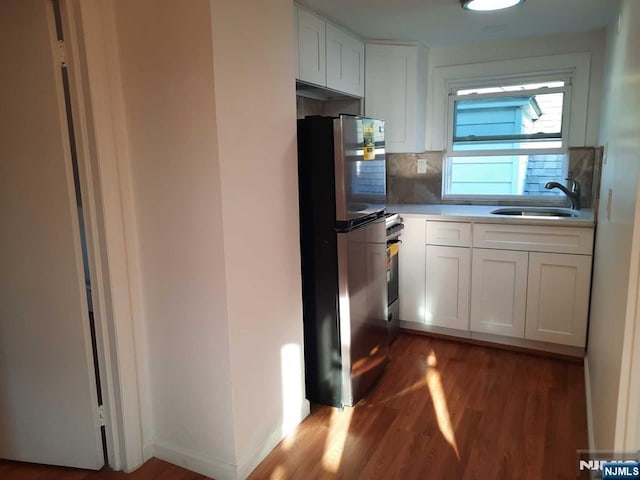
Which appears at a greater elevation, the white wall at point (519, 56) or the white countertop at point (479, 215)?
the white wall at point (519, 56)

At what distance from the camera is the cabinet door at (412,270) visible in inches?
129

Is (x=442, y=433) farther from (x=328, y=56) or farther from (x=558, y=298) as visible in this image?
(x=328, y=56)

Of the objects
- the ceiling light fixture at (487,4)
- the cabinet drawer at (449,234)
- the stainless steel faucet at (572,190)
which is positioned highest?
the ceiling light fixture at (487,4)

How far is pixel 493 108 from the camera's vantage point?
11.9 ft

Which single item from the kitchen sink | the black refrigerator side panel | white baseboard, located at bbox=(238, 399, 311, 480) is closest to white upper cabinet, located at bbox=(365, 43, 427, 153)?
the kitchen sink

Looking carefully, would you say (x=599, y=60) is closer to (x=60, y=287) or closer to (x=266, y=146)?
(x=266, y=146)

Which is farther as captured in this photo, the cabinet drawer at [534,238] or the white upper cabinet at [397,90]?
the white upper cabinet at [397,90]

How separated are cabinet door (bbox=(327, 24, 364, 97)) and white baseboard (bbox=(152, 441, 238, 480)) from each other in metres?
2.30

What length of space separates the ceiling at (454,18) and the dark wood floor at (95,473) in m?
2.54

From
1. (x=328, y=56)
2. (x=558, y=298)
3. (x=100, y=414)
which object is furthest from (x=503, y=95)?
(x=100, y=414)

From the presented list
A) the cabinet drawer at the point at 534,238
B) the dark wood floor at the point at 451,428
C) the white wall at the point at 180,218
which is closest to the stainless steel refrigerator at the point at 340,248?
the dark wood floor at the point at 451,428

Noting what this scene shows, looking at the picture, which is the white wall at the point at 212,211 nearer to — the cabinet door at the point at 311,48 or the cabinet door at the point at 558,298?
the cabinet door at the point at 311,48

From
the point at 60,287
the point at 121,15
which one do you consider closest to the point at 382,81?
the point at 121,15

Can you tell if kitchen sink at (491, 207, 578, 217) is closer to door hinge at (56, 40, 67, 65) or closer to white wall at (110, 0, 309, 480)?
white wall at (110, 0, 309, 480)
